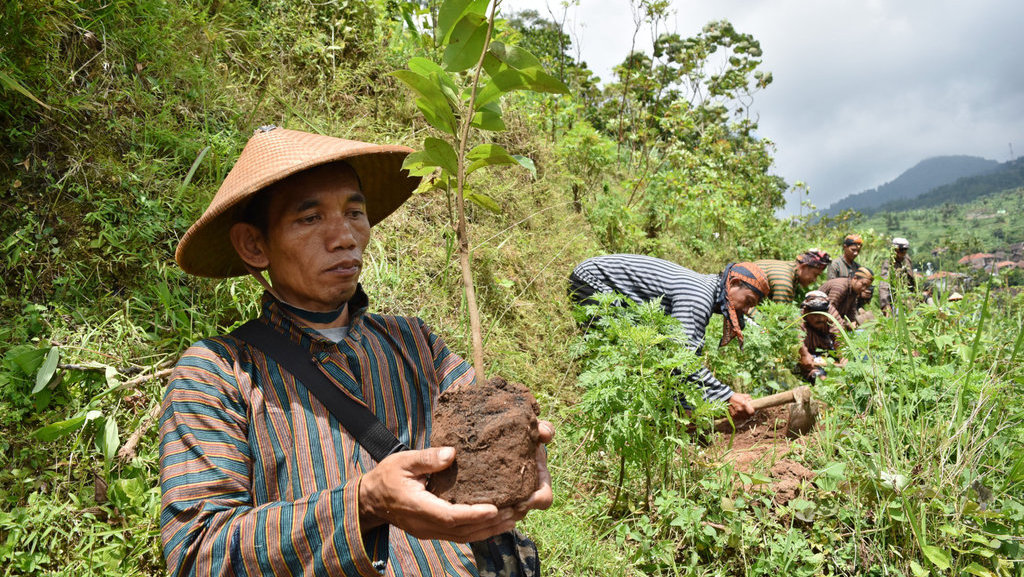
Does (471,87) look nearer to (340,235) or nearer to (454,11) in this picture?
(454,11)

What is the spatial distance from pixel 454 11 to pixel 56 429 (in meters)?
2.10

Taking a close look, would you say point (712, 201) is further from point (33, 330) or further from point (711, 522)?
point (33, 330)

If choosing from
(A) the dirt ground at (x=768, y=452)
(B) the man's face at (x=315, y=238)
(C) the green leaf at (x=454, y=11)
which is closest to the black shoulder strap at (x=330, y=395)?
(B) the man's face at (x=315, y=238)

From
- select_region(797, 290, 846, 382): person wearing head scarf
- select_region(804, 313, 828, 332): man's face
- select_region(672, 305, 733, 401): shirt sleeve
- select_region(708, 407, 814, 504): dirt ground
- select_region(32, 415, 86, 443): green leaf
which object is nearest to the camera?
select_region(32, 415, 86, 443): green leaf

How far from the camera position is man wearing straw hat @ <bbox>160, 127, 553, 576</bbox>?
118 centimetres

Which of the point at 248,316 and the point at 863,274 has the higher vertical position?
the point at 248,316

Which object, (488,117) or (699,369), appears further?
(699,369)

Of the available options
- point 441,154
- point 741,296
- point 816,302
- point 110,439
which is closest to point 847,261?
point 816,302

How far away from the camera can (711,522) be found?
2803 millimetres

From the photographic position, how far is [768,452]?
10.7 feet

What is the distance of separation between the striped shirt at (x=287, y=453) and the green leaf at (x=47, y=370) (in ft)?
3.86

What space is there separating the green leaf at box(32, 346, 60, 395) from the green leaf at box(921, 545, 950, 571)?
11.9 ft

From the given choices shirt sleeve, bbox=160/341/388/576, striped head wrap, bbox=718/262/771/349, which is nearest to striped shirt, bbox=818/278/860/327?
striped head wrap, bbox=718/262/771/349

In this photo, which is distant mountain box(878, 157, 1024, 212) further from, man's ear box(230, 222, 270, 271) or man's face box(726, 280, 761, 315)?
man's ear box(230, 222, 270, 271)
